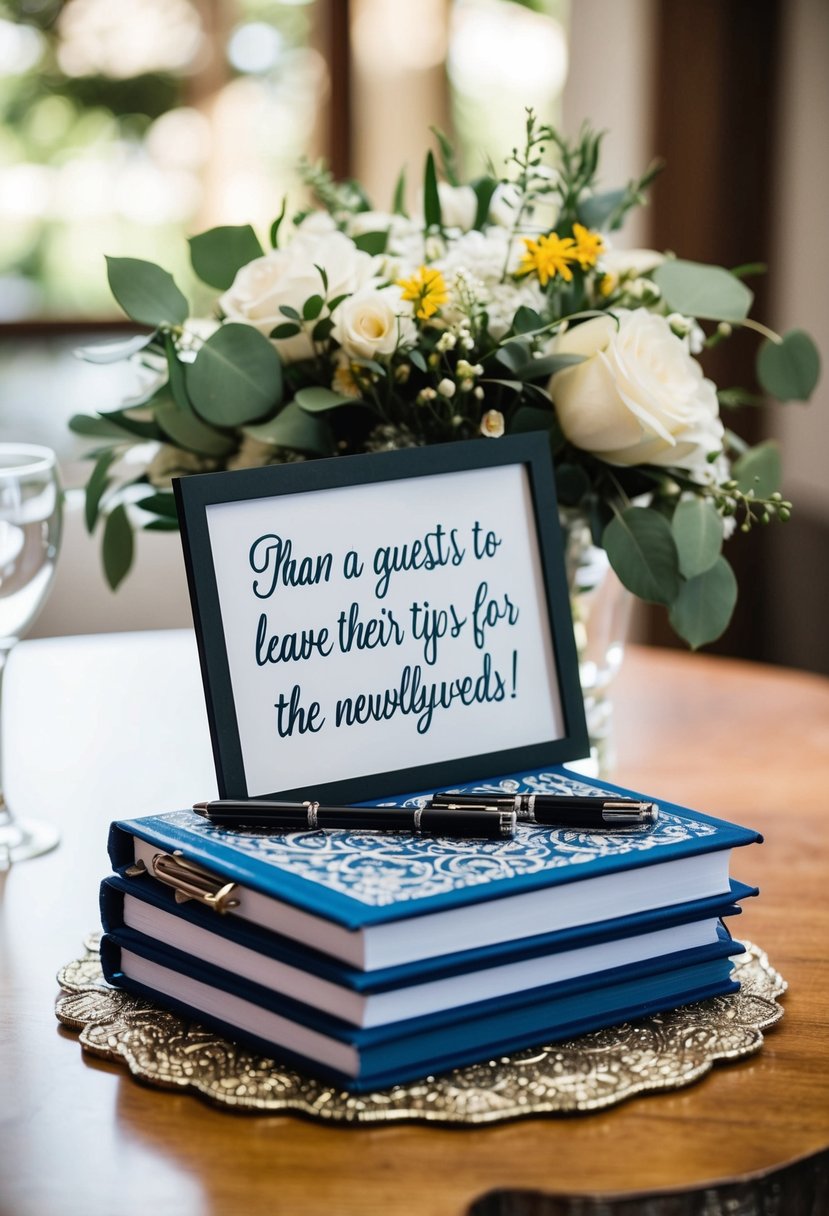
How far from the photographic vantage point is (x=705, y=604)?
36.6 inches

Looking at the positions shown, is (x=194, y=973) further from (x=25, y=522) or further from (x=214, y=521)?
(x=25, y=522)

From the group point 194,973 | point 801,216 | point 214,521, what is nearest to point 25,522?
point 214,521

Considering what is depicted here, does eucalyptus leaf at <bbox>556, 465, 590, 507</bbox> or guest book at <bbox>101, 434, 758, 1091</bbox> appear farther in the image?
eucalyptus leaf at <bbox>556, 465, 590, 507</bbox>

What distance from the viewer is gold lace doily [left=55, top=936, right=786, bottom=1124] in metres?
0.60

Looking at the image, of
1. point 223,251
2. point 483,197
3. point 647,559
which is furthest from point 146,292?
point 647,559

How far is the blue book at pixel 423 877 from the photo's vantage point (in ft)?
1.94

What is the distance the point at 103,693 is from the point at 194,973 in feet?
2.35

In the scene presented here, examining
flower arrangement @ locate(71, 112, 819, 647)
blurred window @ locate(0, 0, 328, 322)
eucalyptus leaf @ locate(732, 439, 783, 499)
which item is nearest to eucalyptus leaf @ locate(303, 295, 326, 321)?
flower arrangement @ locate(71, 112, 819, 647)

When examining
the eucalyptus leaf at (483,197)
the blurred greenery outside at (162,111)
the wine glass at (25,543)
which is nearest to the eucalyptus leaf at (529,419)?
the eucalyptus leaf at (483,197)

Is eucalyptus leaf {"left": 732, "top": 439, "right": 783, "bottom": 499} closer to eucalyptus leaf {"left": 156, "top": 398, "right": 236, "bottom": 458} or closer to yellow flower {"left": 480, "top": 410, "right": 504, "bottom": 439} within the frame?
yellow flower {"left": 480, "top": 410, "right": 504, "bottom": 439}

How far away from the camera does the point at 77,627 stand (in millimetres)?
1887

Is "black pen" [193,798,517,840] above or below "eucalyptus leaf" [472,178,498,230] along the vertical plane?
below

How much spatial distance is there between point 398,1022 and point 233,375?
0.49m

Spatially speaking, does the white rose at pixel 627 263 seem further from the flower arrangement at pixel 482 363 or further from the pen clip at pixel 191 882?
the pen clip at pixel 191 882
